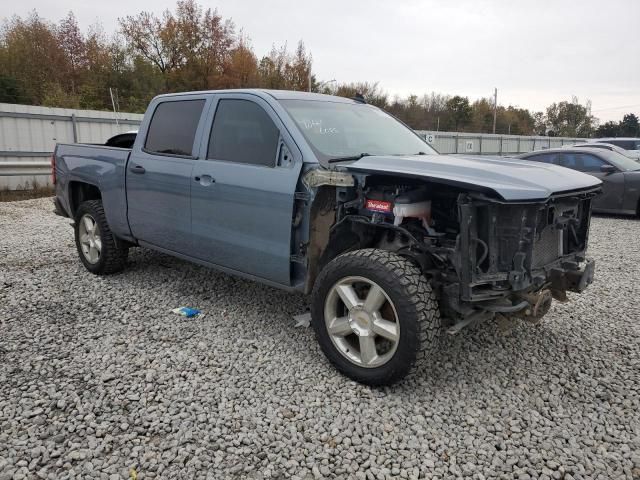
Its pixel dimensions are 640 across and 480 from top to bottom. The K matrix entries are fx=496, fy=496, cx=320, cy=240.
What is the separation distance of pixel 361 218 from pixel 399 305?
2.19ft

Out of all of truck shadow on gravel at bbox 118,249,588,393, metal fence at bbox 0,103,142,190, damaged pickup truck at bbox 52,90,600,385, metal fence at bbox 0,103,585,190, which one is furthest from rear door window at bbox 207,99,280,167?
metal fence at bbox 0,103,142,190

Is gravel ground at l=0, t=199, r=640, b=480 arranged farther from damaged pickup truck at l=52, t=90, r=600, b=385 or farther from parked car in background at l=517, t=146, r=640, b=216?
parked car in background at l=517, t=146, r=640, b=216

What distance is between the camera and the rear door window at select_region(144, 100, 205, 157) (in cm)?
436

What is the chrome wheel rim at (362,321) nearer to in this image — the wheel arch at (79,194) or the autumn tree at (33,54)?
the wheel arch at (79,194)

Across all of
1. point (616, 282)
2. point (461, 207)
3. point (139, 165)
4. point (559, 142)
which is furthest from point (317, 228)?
point (559, 142)

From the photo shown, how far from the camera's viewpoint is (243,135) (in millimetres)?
3932

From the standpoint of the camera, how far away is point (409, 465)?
250cm

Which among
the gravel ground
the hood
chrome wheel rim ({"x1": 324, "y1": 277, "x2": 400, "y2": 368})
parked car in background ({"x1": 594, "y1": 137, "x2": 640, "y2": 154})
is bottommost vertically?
the gravel ground

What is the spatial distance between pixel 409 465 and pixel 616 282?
4173 mm

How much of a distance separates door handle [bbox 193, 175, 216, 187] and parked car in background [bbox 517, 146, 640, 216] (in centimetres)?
Result: 841

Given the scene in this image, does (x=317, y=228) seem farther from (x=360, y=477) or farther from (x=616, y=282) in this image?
(x=616, y=282)

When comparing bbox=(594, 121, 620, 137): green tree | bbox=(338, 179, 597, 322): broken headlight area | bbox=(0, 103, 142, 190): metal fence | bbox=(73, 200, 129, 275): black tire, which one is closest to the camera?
bbox=(338, 179, 597, 322): broken headlight area

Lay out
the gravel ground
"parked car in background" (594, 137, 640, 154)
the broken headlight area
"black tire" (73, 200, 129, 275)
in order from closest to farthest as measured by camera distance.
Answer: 1. the gravel ground
2. the broken headlight area
3. "black tire" (73, 200, 129, 275)
4. "parked car in background" (594, 137, 640, 154)

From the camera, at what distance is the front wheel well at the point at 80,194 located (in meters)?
5.74
